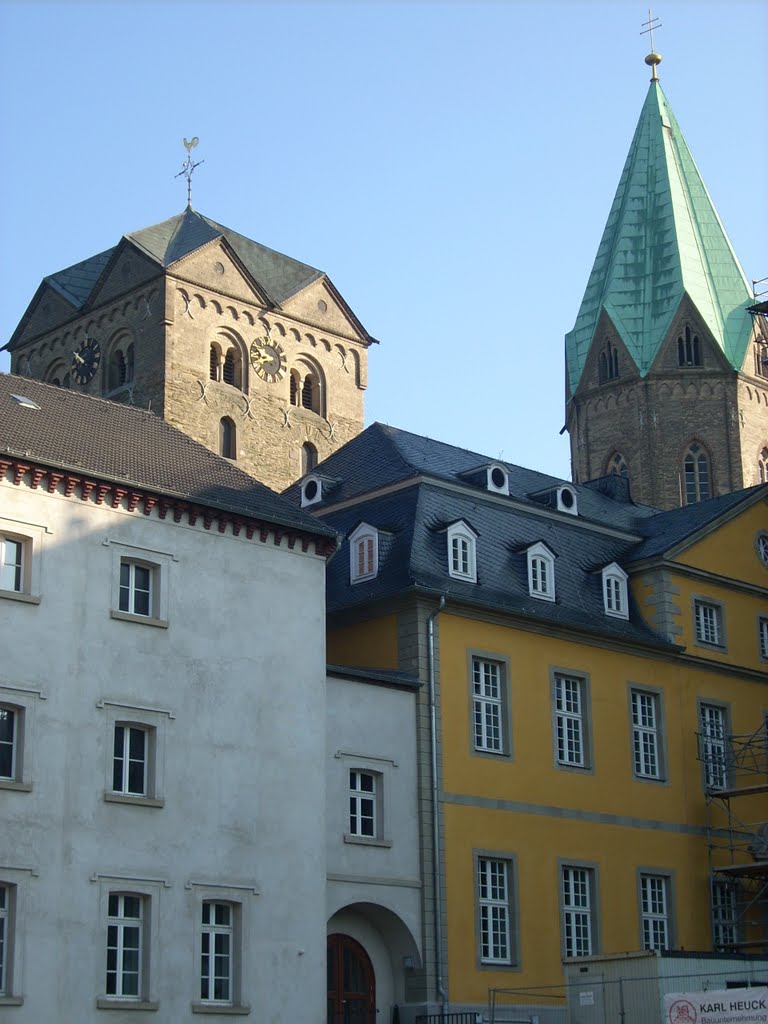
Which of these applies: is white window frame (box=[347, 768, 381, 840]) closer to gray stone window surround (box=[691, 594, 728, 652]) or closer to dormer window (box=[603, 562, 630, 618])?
dormer window (box=[603, 562, 630, 618])

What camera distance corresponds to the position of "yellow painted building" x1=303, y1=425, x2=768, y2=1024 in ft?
129

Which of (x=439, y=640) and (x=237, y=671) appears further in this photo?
(x=439, y=640)

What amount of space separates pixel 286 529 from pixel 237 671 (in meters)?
3.29

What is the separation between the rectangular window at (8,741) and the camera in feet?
101

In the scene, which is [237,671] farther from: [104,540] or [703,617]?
[703,617]

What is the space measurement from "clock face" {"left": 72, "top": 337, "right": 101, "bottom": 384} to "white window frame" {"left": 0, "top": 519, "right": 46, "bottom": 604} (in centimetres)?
4459

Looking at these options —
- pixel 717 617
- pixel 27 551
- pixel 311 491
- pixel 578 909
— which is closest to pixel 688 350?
pixel 717 617

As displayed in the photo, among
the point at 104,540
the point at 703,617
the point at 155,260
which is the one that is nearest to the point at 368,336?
the point at 155,260

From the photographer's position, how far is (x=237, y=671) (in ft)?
115

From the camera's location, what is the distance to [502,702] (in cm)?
4106

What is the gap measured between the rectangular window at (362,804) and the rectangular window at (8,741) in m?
8.66

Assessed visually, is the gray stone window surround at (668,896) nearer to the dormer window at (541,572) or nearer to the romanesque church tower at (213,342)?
the dormer window at (541,572)

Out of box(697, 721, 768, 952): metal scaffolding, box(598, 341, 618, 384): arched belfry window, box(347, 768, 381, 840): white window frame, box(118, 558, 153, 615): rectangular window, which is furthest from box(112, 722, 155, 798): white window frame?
box(598, 341, 618, 384): arched belfry window

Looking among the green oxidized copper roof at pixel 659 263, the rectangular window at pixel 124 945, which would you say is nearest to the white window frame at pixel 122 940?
the rectangular window at pixel 124 945
